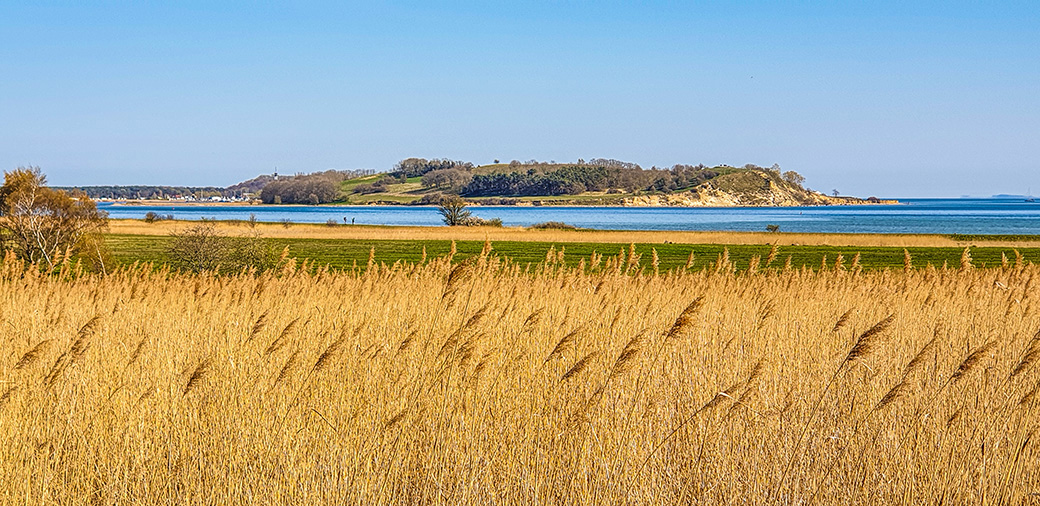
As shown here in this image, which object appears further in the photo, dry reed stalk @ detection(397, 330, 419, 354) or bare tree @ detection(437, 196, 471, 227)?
bare tree @ detection(437, 196, 471, 227)

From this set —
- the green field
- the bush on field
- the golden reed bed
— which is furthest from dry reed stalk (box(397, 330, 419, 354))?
the green field

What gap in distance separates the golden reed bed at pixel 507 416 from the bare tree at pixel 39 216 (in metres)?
18.1

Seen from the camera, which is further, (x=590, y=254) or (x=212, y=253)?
(x=590, y=254)

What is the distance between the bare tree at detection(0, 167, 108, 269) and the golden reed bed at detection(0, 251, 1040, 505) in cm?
1810

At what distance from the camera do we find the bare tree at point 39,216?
24.3 meters

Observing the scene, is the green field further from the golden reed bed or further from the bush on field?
the golden reed bed

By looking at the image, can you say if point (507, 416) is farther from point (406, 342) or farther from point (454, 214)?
point (454, 214)

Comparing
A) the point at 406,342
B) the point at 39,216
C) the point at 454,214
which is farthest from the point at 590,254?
the point at 454,214

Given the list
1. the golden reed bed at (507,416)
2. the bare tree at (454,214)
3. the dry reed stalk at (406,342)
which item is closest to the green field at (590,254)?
the golden reed bed at (507,416)

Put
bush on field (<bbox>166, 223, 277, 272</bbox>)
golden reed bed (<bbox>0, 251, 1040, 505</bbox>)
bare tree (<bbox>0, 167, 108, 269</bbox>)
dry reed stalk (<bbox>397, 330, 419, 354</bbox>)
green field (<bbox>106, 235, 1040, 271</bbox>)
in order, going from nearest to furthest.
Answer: golden reed bed (<bbox>0, 251, 1040, 505</bbox>) < dry reed stalk (<bbox>397, 330, 419, 354</bbox>) < bush on field (<bbox>166, 223, 277, 272</bbox>) < bare tree (<bbox>0, 167, 108, 269</bbox>) < green field (<bbox>106, 235, 1040, 271</bbox>)

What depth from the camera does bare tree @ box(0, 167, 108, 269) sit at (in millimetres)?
24312

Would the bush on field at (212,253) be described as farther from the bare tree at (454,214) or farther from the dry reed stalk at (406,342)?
the bare tree at (454,214)

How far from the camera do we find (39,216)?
80.4 feet

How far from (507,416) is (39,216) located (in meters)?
23.5
